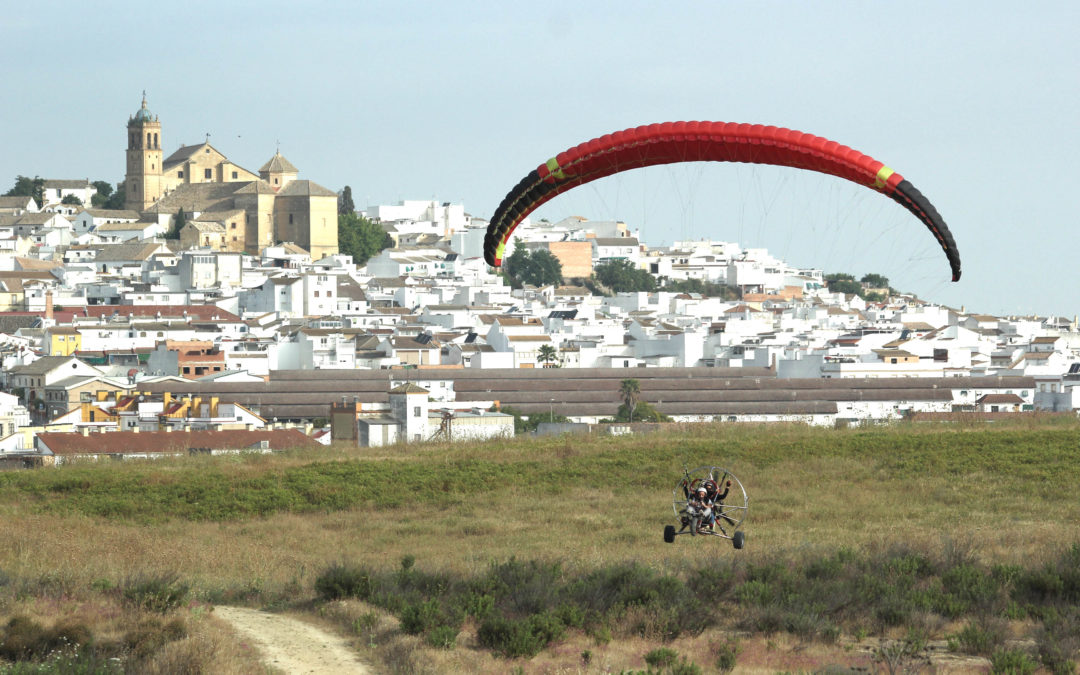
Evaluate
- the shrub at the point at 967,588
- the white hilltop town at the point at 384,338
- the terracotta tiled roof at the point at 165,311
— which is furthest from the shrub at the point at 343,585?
the terracotta tiled roof at the point at 165,311

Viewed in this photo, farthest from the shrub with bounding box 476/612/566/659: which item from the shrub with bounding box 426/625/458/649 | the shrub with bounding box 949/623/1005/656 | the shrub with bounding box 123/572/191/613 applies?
the shrub with bounding box 949/623/1005/656

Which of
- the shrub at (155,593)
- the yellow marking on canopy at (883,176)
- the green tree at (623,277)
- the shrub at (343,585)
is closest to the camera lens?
the shrub at (155,593)

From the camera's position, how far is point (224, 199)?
4788 inches

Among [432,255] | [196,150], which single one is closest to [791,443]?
[432,255]

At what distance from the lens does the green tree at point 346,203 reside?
12862cm

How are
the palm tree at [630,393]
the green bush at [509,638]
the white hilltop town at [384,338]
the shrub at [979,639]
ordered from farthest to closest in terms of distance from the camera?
1. the palm tree at [630,393]
2. the white hilltop town at [384,338]
3. the shrub at [979,639]
4. the green bush at [509,638]

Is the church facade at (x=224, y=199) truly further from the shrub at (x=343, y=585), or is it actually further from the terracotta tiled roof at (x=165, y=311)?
the shrub at (x=343, y=585)

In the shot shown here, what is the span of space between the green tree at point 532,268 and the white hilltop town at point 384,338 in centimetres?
311

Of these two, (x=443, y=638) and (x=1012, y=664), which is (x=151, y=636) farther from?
(x=1012, y=664)

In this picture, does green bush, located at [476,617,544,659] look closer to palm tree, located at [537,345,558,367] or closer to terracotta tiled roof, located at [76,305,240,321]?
palm tree, located at [537,345,558,367]

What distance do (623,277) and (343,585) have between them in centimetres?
10516

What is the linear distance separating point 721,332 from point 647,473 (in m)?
55.6

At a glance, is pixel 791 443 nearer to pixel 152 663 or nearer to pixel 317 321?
pixel 152 663

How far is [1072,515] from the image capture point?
19562 mm
